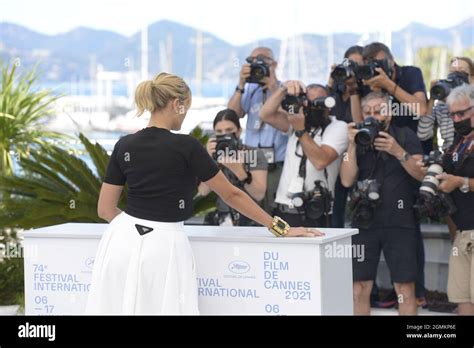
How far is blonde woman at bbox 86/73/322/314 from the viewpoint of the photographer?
514cm

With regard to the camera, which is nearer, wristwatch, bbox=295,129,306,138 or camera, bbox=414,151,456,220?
camera, bbox=414,151,456,220

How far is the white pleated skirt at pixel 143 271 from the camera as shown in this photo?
16.9ft

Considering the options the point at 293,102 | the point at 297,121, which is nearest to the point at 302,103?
the point at 293,102

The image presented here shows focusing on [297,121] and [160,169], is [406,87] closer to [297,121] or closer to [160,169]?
[297,121]

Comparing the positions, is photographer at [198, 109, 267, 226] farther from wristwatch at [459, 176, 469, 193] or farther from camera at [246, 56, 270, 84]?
wristwatch at [459, 176, 469, 193]


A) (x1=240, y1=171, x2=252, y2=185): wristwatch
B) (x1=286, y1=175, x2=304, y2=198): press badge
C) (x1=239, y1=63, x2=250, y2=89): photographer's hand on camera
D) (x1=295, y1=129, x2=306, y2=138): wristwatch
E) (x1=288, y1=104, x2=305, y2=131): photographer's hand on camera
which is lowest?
(x1=286, y1=175, x2=304, y2=198): press badge

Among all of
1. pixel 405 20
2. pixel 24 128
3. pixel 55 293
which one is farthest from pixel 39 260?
pixel 405 20

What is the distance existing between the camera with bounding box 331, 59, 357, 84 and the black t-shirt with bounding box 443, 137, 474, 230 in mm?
Result: 1125

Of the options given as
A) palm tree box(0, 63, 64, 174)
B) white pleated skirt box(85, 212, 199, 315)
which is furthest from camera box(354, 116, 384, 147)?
palm tree box(0, 63, 64, 174)

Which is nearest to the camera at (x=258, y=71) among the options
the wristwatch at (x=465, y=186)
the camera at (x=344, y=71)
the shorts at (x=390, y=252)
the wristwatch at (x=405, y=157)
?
the camera at (x=344, y=71)

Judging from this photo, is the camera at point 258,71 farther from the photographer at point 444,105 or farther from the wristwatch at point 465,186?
the wristwatch at point 465,186

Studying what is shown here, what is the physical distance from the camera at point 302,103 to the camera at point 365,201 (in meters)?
0.64
